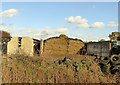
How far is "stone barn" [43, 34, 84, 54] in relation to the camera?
29672mm

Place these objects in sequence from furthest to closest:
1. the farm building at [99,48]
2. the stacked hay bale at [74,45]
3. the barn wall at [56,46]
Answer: the stacked hay bale at [74,45]
the barn wall at [56,46]
the farm building at [99,48]

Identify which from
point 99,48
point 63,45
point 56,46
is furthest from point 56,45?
point 99,48

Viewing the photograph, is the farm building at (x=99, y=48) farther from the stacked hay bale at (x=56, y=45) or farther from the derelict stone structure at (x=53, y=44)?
the stacked hay bale at (x=56, y=45)

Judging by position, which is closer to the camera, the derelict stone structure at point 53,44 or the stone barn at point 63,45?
the derelict stone structure at point 53,44

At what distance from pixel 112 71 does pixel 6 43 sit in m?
17.4

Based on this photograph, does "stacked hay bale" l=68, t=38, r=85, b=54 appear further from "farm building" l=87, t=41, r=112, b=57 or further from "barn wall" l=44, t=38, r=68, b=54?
"farm building" l=87, t=41, r=112, b=57

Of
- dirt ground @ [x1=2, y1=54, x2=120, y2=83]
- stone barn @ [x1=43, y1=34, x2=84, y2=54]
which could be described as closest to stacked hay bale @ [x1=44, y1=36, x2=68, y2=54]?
stone barn @ [x1=43, y1=34, x2=84, y2=54]

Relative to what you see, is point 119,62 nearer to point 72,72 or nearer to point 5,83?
point 72,72

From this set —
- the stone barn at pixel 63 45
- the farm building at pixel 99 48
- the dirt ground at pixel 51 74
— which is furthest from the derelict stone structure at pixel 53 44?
the dirt ground at pixel 51 74

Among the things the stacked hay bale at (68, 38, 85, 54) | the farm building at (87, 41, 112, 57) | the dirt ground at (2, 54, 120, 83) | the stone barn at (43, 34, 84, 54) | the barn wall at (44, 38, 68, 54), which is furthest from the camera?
the stacked hay bale at (68, 38, 85, 54)

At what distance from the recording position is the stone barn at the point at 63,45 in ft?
97.3

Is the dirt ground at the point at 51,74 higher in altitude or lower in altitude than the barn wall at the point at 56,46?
lower

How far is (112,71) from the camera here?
34.0 ft

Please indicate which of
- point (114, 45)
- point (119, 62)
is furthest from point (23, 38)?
point (119, 62)
